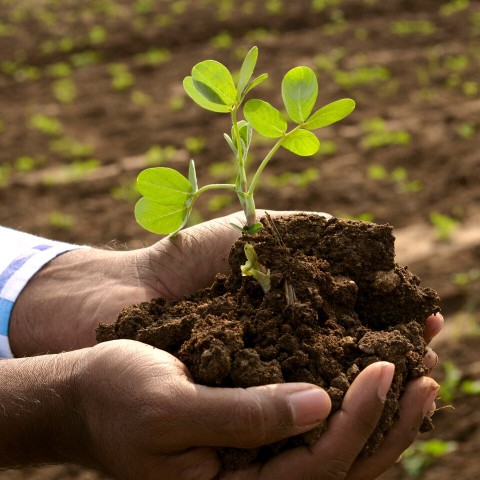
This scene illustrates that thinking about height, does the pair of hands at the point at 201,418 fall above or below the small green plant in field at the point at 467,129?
above

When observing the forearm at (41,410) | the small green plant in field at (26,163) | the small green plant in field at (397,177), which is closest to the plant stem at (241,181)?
the forearm at (41,410)

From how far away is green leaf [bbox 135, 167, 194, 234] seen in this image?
202 centimetres

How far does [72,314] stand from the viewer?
8.44ft

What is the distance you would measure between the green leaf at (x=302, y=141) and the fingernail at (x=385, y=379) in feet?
1.88

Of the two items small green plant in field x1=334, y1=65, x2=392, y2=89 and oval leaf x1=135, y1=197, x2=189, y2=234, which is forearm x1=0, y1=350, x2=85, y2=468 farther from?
small green plant in field x1=334, y1=65, x2=392, y2=89

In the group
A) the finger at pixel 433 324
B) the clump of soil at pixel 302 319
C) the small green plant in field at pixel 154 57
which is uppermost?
the small green plant in field at pixel 154 57

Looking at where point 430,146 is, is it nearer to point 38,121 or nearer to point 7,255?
point 38,121

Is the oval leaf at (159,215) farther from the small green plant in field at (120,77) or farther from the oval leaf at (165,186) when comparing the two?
the small green plant in field at (120,77)

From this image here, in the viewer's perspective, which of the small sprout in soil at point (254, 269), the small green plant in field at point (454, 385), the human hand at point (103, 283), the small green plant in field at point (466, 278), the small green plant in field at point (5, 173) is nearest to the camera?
the small sprout in soil at point (254, 269)

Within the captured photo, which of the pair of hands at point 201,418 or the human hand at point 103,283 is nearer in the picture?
the pair of hands at point 201,418

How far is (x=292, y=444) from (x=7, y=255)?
4.51 feet

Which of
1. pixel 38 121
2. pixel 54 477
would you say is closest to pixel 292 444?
pixel 54 477

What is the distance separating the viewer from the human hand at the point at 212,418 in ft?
5.49

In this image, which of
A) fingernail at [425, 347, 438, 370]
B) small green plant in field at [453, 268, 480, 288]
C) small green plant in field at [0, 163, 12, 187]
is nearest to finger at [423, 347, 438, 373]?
fingernail at [425, 347, 438, 370]
